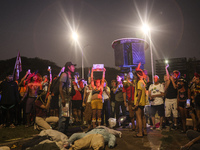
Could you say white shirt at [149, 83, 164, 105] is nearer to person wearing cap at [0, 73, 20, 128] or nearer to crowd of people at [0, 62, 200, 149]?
crowd of people at [0, 62, 200, 149]

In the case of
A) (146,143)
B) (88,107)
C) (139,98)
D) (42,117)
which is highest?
(139,98)

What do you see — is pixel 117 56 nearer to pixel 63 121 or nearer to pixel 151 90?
pixel 151 90

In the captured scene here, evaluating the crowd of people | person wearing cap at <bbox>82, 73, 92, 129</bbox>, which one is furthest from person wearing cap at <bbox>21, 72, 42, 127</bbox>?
person wearing cap at <bbox>82, 73, 92, 129</bbox>

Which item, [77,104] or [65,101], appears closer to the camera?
[65,101]

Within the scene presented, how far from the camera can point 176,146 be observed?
4.99 metres

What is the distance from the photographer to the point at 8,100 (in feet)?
27.6

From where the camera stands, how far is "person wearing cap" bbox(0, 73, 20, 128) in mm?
8414

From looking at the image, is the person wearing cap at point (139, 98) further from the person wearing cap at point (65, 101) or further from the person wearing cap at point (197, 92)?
the person wearing cap at point (65, 101)

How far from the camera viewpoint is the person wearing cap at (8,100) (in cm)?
841

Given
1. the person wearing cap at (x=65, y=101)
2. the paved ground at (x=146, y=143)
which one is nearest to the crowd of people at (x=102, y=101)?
the person wearing cap at (x=65, y=101)

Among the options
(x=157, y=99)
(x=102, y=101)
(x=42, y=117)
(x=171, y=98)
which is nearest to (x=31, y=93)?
(x=42, y=117)

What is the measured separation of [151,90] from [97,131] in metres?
4.01

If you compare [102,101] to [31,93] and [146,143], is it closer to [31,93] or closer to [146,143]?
[146,143]

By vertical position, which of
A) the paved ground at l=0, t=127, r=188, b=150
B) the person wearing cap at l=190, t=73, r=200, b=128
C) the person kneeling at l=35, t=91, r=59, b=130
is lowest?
the paved ground at l=0, t=127, r=188, b=150
